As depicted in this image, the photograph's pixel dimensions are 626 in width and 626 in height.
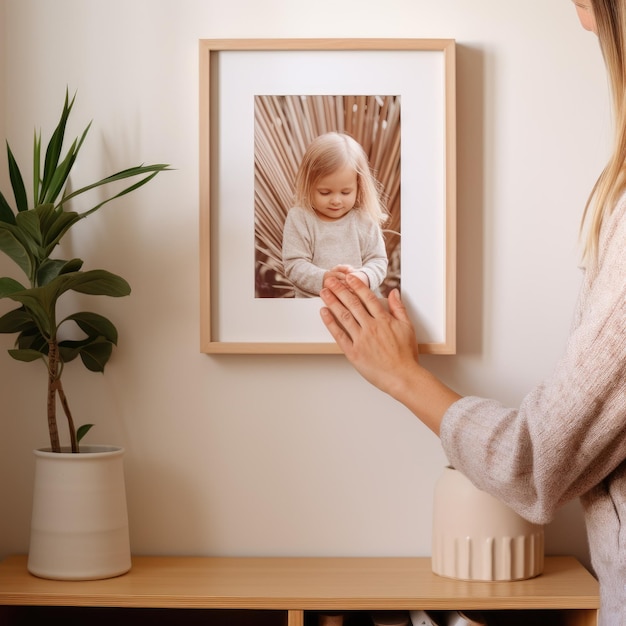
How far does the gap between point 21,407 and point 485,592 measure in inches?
33.9

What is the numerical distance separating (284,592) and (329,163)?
2.37 feet

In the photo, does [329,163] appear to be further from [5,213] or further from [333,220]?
[5,213]

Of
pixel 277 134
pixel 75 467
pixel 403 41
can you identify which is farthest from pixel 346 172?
pixel 75 467

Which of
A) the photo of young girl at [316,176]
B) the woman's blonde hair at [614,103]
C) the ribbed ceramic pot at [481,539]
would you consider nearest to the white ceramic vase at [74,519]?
the photo of young girl at [316,176]

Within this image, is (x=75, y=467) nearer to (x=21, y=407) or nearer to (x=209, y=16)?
(x=21, y=407)

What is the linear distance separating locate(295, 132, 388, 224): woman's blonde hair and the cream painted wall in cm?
18

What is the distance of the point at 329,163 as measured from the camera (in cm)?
149

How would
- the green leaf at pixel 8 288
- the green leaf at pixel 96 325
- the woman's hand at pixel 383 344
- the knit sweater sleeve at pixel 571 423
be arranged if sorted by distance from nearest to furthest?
the knit sweater sleeve at pixel 571 423, the woman's hand at pixel 383 344, the green leaf at pixel 8 288, the green leaf at pixel 96 325

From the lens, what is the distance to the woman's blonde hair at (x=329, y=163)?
1.49 metres

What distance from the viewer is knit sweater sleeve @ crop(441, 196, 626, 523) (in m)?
0.76

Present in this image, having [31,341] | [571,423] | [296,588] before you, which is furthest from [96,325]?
[571,423]

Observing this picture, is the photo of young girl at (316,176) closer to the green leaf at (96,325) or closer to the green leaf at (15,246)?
the green leaf at (96,325)

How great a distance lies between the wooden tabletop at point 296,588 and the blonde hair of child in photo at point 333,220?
18.8 inches

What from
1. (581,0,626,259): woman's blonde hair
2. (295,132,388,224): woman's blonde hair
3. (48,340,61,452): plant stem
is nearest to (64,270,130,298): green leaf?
(48,340,61,452): plant stem
